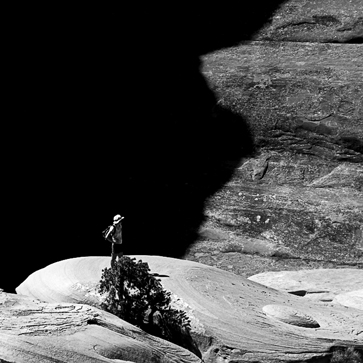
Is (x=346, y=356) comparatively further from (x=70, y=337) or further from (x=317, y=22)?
(x=317, y=22)

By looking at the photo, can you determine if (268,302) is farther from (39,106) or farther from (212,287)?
(39,106)

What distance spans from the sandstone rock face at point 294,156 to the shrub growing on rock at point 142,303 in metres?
4.28

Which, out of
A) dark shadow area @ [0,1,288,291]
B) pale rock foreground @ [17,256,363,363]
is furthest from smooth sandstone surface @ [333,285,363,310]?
dark shadow area @ [0,1,288,291]

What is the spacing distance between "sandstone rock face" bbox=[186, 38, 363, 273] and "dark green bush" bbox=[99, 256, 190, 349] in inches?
169

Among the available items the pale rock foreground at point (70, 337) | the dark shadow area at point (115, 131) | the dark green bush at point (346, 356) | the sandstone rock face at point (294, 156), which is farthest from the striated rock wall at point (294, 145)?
the pale rock foreground at point (70, 337)

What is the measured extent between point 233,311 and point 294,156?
5.82 metres

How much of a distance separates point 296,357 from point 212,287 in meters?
0.89

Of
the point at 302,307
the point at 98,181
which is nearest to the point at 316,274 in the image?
the point at 302,307

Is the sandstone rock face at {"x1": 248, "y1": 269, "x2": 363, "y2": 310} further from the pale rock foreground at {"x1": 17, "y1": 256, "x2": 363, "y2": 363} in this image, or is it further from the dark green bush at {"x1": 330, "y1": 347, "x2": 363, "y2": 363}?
the dark green bush at {"x1": 330, "y1": 347, "x2": 363, "y2": 363}

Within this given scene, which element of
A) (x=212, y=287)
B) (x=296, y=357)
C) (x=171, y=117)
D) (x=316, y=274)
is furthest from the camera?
(x=171, y=117)

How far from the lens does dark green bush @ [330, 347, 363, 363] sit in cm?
618

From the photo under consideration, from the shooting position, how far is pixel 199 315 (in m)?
6.16

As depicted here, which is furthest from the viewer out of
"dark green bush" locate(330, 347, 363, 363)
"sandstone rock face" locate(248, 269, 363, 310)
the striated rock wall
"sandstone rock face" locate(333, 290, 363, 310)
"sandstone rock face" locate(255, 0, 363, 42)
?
"sandstone rock face" locate(255, 0, 363, 42)

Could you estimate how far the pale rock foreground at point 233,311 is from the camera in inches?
238
